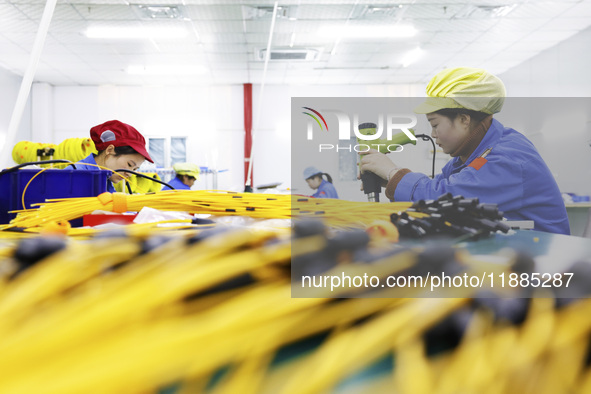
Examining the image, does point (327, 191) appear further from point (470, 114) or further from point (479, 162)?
point (479, 162)

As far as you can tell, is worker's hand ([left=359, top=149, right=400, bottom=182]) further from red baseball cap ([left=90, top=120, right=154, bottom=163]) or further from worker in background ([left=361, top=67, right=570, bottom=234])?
red baseball cap ([left=90, top=120, right=154, bottom=163])

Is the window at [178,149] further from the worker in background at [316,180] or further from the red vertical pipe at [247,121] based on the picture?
the worker in background at [316,180]

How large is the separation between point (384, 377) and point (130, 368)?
0.10 m

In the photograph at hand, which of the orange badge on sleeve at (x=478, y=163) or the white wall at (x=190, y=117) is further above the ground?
the white wall at (x=190, y=117)

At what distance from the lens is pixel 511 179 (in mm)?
640

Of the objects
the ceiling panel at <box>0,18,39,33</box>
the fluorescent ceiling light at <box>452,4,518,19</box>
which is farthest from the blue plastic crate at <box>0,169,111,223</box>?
the ceiling panel at <box>0,18,39,33</box>

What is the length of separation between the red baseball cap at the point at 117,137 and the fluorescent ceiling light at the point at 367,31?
11.6 ft

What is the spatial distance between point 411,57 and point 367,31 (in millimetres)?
1280

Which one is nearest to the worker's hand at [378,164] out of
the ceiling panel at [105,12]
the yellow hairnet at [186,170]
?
the yellow hairnet at [186,170]

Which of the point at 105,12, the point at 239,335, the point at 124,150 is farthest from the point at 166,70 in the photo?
the point at 239,335

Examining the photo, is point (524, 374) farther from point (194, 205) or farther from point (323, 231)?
point (194, 205)

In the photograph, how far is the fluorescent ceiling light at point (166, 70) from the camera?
18.3 feet

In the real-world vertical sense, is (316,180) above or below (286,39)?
below

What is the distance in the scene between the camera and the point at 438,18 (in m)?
4.08
